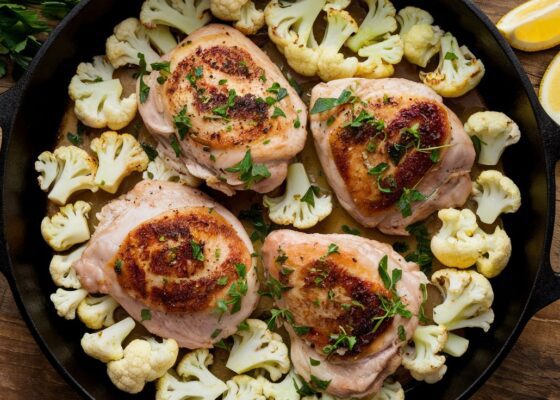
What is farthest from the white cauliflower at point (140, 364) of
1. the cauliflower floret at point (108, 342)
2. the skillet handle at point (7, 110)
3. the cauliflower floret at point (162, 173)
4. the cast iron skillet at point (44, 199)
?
the cauliflower floret at point (162, 173)

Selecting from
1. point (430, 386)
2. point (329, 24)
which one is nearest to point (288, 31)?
point (329, 24)

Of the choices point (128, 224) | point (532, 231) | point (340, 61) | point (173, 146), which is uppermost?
point (340, 61)

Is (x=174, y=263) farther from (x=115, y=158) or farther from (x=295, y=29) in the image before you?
(x=295, y=29)

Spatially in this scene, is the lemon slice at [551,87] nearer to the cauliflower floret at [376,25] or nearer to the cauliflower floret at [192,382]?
the cauliflower floret at [376,25]

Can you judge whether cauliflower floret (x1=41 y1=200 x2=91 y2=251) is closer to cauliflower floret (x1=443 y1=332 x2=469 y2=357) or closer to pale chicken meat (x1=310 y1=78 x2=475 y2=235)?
pale chicken meat (x1=310 y1=78 x2=475 y2=235)

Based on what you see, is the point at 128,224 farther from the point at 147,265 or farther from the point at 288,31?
the point at 288,31

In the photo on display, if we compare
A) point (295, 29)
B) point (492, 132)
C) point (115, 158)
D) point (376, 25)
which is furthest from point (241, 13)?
point (492, 132)
